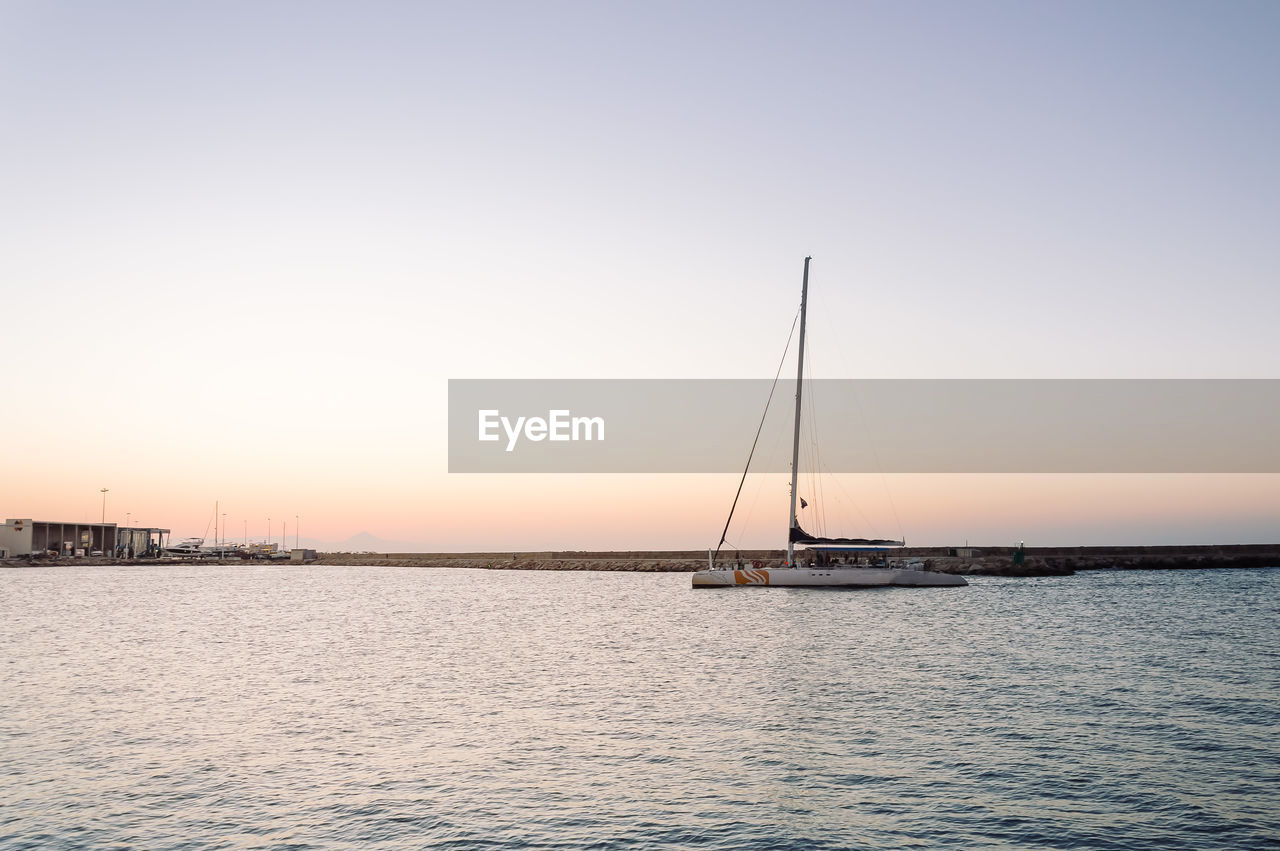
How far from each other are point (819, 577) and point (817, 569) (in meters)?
0.81

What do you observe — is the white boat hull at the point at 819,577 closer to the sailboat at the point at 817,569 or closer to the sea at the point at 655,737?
the sailboat at the point at 817,569

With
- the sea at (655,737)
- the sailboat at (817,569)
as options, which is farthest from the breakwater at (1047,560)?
the sea at (655,737)

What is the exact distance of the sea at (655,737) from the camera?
761 inches

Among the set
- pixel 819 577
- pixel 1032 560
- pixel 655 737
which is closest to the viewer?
pixel 655 737

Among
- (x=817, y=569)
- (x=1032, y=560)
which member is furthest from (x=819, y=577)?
(x=1032, y=560)

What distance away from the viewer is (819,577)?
8806cm

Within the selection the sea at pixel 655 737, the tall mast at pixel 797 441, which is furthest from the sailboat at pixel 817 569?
the sea at pixel 655 737

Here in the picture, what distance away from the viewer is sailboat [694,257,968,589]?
87938 millimetres

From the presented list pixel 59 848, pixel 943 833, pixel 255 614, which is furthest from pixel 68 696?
pixel 255 614

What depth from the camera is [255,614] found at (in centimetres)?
7925

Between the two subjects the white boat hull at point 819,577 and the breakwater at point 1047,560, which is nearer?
the white boat hull at point 819,577

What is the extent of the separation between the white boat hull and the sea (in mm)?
27868

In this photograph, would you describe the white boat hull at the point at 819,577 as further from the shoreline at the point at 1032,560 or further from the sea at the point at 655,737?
the sea at the point at 655,737

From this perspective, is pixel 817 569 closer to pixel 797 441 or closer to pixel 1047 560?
pixel 797 441
